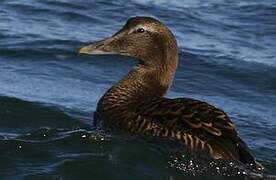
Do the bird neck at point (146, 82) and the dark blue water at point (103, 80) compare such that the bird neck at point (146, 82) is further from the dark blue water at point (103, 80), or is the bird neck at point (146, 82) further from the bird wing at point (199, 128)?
the bird wing at point (199, 128)

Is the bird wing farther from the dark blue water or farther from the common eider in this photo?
the dark blue water

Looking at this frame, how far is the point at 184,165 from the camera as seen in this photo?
836 centimetres

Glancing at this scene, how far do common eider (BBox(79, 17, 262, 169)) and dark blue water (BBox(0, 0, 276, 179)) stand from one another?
144mm

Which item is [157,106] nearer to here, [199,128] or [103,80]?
[199,128]

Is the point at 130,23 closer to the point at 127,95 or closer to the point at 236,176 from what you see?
the point at 127,95

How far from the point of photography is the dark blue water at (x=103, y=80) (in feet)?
27.7

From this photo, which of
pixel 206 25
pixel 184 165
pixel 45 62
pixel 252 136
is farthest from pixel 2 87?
pixel 206 25

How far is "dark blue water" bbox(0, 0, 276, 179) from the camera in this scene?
27.7 ft

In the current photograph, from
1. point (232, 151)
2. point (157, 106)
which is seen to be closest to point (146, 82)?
point (157, 106)

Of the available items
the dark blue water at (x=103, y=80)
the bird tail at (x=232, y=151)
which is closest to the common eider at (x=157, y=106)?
the bird tail at (x=232, y=151)

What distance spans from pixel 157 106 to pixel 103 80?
12.2ft

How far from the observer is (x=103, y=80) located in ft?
40.7

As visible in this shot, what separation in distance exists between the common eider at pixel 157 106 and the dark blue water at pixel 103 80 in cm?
14

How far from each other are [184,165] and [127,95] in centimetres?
134
